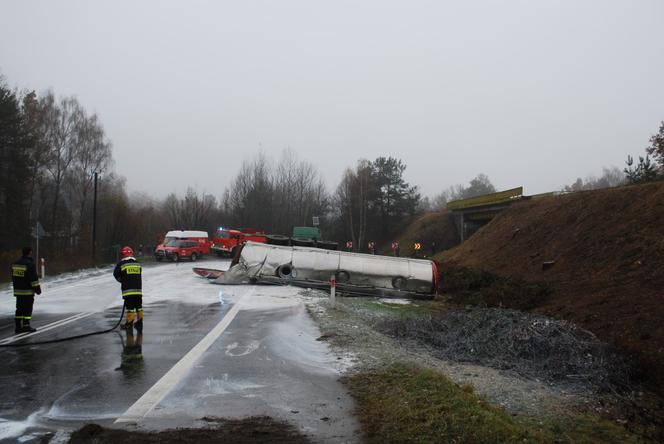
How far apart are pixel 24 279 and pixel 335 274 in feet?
38.0

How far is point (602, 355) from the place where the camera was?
32.2 feet

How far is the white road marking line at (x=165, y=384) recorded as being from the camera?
17.5ft

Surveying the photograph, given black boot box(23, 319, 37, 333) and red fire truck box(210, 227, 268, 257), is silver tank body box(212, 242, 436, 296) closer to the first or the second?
black boot box(23, 319, 37, 333)

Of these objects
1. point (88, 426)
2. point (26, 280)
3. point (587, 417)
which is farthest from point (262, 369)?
point (26, 280)

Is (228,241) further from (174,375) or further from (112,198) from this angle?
(174,375)

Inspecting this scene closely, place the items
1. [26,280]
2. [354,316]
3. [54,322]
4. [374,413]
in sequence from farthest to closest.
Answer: [354,316], [54,322], [26,280], [374,413]

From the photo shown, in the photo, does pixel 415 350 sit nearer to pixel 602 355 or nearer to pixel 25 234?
pixel 602 355

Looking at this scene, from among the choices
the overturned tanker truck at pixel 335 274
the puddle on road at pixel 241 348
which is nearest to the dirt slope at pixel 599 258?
the overturned tanker truck at pixel 335 274

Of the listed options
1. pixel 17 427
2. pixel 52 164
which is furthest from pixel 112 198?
pixel 17 427

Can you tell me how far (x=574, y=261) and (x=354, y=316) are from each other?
39.0 ft

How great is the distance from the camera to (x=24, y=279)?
1054 centimetres

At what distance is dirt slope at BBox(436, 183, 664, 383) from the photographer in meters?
12.4

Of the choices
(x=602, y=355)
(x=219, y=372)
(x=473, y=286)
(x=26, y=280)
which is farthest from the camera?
(x=473, y=286)

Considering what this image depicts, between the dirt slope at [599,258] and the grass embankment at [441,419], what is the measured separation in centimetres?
487
